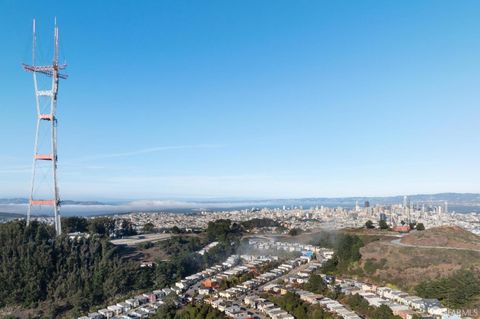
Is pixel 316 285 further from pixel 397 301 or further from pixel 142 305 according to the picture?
pixel 142 305

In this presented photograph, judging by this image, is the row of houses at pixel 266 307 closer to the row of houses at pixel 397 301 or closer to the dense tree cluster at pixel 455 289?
the row of houses at pixel 397 301

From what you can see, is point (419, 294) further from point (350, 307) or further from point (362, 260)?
point (362, 260)

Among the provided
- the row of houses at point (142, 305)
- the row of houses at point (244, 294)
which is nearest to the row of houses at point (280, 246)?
the row of houses at point (244, 294)

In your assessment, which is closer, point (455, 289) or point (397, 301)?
point (455, 289)

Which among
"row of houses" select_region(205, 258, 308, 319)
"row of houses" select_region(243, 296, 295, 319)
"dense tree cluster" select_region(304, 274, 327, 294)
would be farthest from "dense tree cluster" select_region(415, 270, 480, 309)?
"row of houses" select_region(205, 258, 308, 319)

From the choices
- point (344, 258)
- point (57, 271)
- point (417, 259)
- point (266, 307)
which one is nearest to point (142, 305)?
point (266, 307)

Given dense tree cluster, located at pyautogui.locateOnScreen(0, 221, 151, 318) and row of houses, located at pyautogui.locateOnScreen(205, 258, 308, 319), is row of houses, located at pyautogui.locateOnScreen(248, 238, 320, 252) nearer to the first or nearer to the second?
row of houses, located at pyautogui.locateOnScreen(205, 258, 308, 319)
